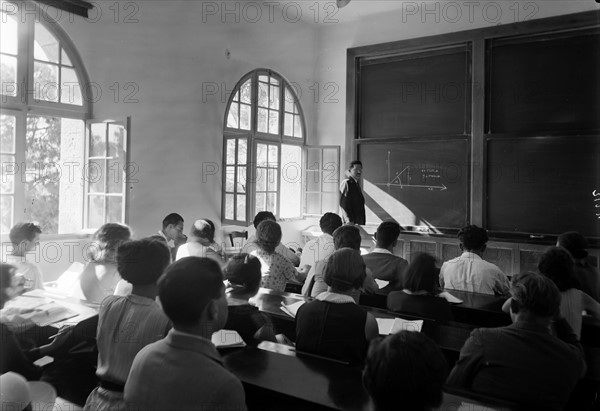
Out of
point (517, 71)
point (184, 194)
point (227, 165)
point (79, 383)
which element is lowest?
point (79, 383)

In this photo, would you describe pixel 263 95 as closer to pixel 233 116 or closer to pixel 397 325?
pixel 233 116

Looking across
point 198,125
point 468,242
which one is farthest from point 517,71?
point 198,125

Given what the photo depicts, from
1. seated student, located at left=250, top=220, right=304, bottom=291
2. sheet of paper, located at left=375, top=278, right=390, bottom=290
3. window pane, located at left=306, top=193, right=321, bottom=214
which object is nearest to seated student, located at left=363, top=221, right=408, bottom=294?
sheet of paper, located at left=375, top=278, right=390, bottom=290

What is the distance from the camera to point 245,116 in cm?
630

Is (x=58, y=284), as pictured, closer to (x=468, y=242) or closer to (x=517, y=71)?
(x=468, y=242)

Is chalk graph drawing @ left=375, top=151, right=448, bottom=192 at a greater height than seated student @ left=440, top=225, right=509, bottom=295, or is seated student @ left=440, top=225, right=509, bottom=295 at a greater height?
chalk graph drawing @ left=375, top=151, right=448, bottom=192

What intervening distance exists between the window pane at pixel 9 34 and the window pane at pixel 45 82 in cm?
21

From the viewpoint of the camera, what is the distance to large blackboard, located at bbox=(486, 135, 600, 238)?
5.20 m

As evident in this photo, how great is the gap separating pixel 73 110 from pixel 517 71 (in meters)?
4.55

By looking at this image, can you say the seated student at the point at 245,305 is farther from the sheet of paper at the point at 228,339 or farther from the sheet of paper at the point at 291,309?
the sheet of paper at the point at 291,309

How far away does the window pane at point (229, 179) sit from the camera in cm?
589

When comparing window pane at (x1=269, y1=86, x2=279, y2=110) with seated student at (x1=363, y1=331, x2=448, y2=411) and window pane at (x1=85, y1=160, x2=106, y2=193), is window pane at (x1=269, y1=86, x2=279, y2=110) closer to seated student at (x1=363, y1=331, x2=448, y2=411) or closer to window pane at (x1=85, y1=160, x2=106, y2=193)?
window pane at (x1=85, y1=160, x2=106, y2=193)

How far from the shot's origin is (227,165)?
19.4 feet

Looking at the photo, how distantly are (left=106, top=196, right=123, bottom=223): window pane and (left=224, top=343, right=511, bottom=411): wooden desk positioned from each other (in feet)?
9.54
